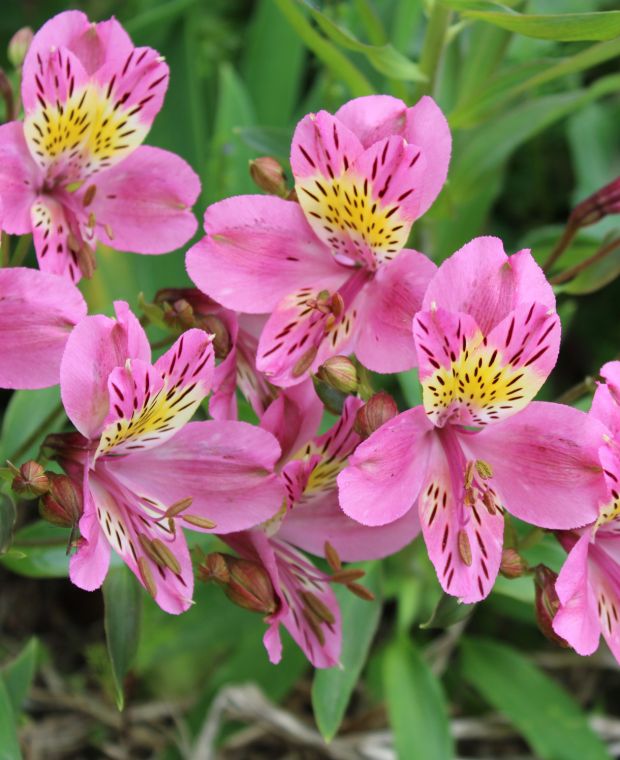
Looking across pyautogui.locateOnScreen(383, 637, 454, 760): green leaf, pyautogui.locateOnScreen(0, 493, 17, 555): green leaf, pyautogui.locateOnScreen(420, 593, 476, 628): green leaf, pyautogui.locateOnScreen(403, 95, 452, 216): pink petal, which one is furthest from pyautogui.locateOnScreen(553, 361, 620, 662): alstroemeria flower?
pyautogui.locateOnScreen(383, 637, 454, 760): green leaf

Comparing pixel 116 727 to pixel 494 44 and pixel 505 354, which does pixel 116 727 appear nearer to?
pixel 505 354

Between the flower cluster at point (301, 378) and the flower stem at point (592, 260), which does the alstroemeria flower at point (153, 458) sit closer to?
the flower cluster at point (301, 378)

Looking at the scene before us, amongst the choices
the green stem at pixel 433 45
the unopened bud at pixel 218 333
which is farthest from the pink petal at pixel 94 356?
the green stem at pixel 433 45

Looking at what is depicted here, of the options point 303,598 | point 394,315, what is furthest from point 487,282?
point 303,598

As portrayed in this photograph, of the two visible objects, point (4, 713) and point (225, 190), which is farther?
point (225, 190)

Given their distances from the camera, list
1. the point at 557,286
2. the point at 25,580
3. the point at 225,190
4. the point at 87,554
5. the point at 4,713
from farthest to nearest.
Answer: the point at 25,580
the point at 225,190
the point at 557,286
the point at 4,713
the point at 87,554

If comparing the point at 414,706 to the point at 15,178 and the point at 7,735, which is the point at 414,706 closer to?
the point at 7,735

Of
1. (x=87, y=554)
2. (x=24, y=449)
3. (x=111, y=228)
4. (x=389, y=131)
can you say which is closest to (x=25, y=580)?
(x=24, y=449)
